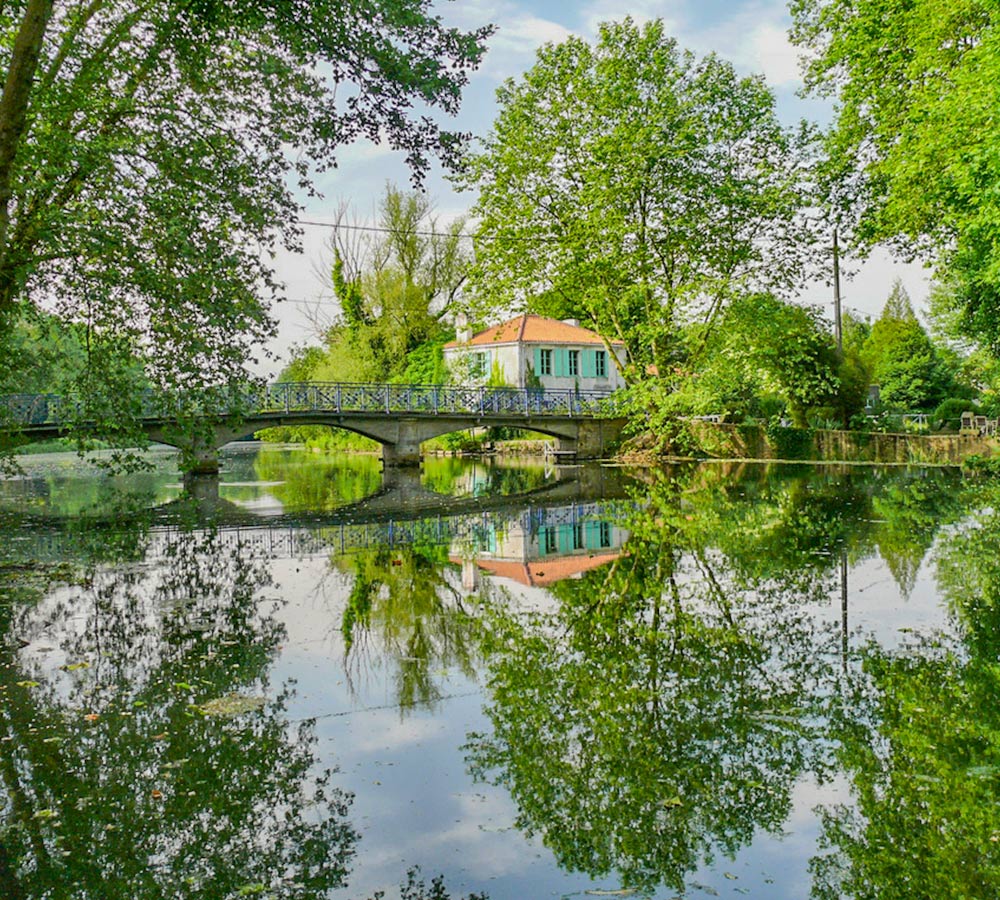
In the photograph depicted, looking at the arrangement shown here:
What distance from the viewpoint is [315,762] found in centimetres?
463

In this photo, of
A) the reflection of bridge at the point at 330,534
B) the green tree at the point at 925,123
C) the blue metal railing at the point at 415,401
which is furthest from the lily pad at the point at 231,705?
the blue metal railing at the point at 415,401

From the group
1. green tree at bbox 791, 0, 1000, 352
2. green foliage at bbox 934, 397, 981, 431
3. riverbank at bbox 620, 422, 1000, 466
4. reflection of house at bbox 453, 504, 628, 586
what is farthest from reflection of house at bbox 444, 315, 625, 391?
reflection of house at bbox 453, 504, 628, 586

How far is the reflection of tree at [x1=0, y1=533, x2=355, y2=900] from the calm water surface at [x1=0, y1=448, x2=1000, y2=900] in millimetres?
18

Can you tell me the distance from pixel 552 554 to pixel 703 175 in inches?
780

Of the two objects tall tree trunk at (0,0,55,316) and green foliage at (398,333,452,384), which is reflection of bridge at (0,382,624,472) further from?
tall tree trunk at (0,0,55,316)

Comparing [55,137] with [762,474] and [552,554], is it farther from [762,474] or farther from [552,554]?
[762,474]

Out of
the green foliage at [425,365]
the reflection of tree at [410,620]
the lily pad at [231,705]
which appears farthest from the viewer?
the green foliage at [425,365]

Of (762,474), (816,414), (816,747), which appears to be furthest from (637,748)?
(816,414)

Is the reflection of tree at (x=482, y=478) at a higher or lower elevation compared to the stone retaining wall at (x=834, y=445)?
lower

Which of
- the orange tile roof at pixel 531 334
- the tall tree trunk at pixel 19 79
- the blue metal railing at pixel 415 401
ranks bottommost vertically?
the blue metal railing at pixel 415 401

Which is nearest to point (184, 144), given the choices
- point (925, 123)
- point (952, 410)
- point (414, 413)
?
point (925, 123)

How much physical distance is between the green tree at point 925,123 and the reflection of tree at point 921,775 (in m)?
8.96

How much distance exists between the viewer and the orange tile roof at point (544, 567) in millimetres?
10039

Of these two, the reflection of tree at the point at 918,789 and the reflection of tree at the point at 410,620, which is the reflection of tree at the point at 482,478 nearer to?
the reflection of tree at the point at 410,620
